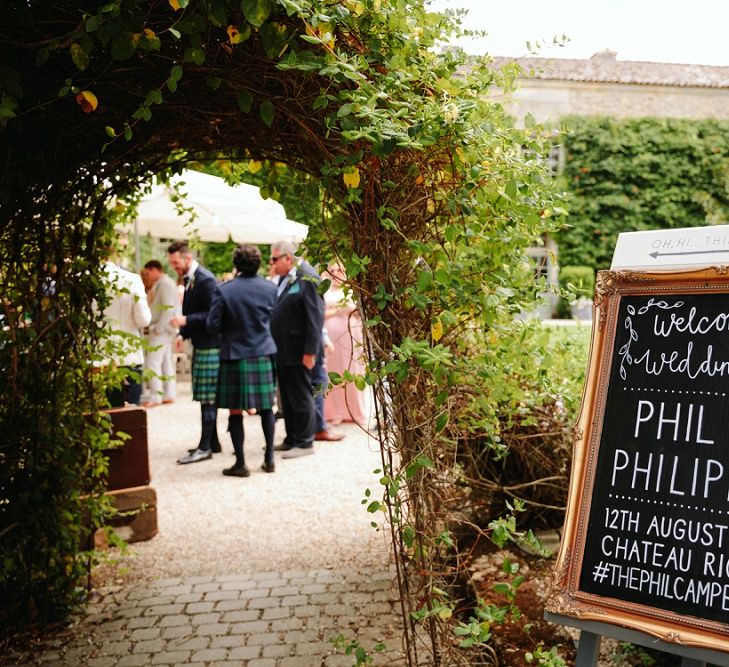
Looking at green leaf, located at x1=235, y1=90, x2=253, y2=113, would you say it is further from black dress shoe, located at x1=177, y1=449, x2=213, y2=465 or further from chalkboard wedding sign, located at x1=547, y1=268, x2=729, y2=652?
black dress shoe, located at x1=177, y1=449, x2=213, y2=465

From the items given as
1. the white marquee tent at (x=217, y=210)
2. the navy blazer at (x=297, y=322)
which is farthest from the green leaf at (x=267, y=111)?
the navy blazer at (x=297, y=322)

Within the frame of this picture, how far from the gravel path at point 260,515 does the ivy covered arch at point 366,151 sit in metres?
1.39

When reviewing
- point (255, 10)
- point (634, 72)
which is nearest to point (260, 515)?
point (255, 10)

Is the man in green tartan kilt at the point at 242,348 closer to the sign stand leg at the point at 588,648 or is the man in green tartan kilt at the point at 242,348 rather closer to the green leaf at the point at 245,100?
the green leaf at the point at 245,100

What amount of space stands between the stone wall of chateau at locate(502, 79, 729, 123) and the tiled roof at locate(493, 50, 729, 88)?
23 cm

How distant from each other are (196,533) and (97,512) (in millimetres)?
1383

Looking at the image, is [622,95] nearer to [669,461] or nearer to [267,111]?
[267,111]

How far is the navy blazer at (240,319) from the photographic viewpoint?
22.4ft

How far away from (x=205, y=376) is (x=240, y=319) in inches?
39.6

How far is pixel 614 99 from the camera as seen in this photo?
1052 inches

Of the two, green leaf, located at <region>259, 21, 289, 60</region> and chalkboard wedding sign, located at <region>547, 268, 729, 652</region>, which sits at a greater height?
green leaf, located at <region>259, 21, 289, 60</region>

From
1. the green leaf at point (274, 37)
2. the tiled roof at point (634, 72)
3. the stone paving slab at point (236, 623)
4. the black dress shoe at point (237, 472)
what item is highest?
the tiled roof at point (634, 72)

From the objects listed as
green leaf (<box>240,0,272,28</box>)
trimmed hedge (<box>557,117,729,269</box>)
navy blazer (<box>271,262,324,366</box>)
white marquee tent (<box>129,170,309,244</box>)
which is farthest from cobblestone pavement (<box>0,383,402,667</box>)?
trimmed hedge (<box>557,117,729,269</box>)

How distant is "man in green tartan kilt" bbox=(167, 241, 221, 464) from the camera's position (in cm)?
748
